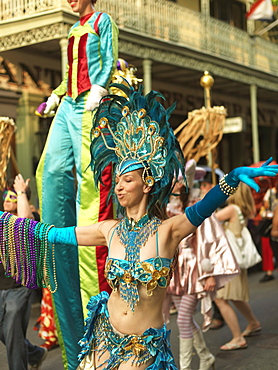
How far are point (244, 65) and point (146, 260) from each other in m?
15.7

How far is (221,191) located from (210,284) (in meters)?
2.50

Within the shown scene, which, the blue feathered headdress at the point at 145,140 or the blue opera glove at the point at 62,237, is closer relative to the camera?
the blue feathered headdress at the point at 145,140

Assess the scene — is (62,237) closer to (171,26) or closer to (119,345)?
(119,345)

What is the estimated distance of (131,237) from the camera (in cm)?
360

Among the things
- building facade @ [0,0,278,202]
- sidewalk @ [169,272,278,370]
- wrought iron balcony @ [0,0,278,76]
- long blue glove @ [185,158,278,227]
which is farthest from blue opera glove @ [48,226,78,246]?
wrought iron balcony @ [0,0,278,76]

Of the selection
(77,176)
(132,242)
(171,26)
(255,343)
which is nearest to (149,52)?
(171,26)

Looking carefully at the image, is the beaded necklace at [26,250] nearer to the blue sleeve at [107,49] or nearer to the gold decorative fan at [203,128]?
the blue sleeve at [107,49]

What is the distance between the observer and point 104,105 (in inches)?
152

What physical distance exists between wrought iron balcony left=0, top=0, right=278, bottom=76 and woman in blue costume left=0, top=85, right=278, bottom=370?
828cm

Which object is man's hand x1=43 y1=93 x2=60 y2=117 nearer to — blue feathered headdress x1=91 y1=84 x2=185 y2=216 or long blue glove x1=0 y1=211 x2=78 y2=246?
blue feathered headdress x1=91 y1=84 x2=185 y2=216

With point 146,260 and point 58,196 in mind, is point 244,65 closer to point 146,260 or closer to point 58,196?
point 58,196

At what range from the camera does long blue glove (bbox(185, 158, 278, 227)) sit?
3209 millimetres

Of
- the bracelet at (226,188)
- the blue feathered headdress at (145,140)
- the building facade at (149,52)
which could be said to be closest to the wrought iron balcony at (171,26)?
the building facade at (149,52)

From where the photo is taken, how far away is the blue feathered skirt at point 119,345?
345cm
